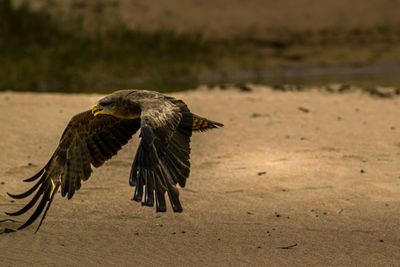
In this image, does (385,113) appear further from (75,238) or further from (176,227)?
(75,238)

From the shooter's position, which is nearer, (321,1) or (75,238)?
(75,238)

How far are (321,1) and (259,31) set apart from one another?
3267 mm

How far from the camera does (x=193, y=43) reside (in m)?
16.2

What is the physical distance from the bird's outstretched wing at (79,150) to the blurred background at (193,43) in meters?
7.35

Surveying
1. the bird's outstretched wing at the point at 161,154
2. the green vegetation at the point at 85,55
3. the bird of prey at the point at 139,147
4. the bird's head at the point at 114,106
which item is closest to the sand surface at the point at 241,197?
the bird of prey at the point at 139,147

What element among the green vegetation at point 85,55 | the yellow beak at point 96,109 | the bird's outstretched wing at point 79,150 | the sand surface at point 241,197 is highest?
the yellow beak at point 96,109

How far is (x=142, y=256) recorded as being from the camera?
14.6ft

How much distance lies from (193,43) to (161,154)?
41.3 feet

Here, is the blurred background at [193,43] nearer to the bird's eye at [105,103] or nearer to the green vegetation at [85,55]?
the green vegetation at [85,55]

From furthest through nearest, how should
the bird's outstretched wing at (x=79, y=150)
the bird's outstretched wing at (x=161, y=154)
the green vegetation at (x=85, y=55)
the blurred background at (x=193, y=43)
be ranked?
the blurred background at (x=193, y=43) < the green vegetation at (x=85, y=55) < the bird's outstretched wing at (x=79, y=150) < the bird's outstretched wing at (x=161, y=154)

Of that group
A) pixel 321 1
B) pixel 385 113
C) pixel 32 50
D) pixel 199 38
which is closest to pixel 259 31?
pixel 199 38

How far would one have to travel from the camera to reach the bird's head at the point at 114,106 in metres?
4.59

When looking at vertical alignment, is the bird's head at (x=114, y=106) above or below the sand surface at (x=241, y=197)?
above

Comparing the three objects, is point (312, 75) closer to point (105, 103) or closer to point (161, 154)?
point (105, 103)
